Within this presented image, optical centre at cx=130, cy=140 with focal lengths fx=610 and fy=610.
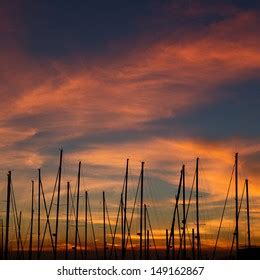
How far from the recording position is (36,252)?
2057 inches

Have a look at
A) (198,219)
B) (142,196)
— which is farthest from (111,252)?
(198,219)
